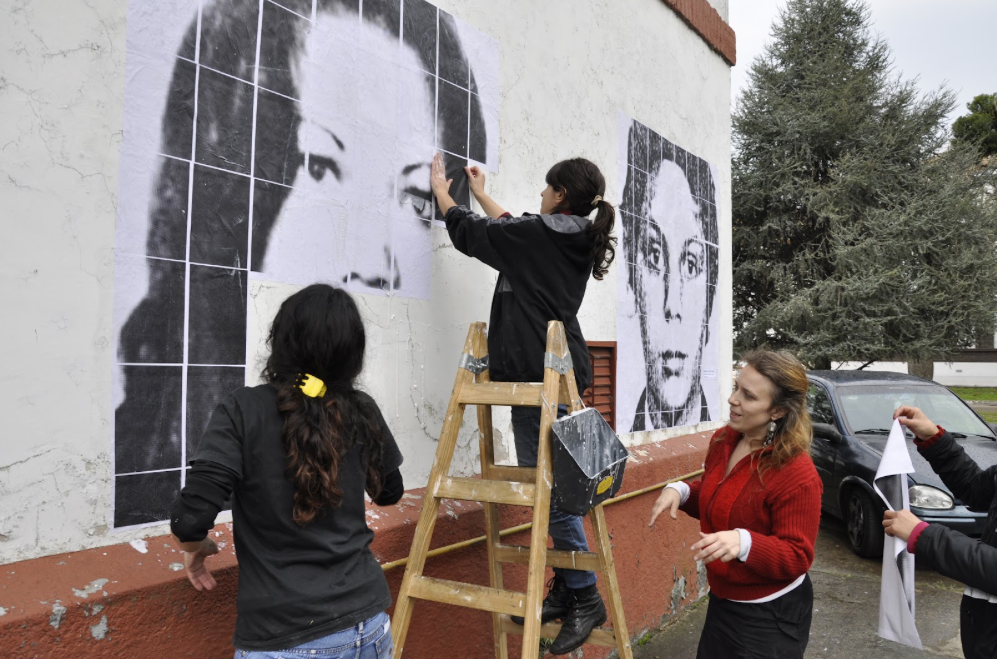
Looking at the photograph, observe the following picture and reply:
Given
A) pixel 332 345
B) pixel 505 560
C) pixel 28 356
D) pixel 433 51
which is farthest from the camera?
pixel 433 51

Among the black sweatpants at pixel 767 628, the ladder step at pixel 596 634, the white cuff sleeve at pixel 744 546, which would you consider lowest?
the ladder step at pixel 596 634

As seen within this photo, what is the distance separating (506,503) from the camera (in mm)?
2549

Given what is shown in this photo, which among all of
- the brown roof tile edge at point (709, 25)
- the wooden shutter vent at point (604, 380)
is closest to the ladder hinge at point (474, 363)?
the wooden shutter vent at point (604, 380)

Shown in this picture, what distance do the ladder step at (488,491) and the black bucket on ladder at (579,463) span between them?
0.34 ft

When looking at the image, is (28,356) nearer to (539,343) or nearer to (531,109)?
(539,343)

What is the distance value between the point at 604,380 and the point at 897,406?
4.59 meters

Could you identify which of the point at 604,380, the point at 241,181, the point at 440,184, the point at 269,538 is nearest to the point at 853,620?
the point at 604,380

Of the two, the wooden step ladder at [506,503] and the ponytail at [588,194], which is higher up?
the ponytail at [588,194]

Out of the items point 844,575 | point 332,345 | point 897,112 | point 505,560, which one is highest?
point 897,112

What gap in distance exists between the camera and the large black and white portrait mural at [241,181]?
7.10 ft

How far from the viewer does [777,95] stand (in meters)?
18.3

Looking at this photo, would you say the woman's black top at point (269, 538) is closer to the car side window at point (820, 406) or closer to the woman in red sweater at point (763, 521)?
the woman in red sweater at point (763, 521)

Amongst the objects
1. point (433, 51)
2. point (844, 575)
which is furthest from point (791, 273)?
point (433, 51)

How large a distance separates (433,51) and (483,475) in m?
1.84
